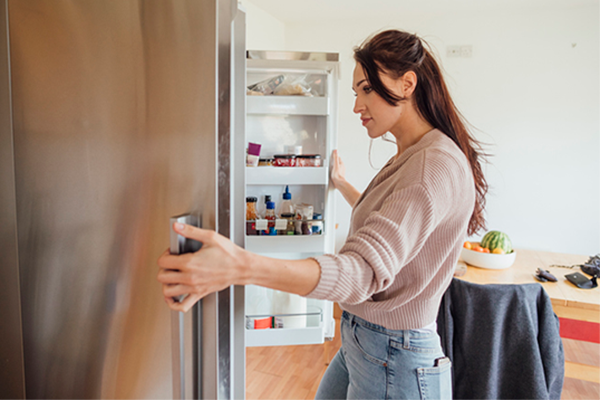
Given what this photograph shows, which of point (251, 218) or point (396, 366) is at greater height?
point (251, 218)

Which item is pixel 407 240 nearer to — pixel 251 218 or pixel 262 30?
pixel 251 218

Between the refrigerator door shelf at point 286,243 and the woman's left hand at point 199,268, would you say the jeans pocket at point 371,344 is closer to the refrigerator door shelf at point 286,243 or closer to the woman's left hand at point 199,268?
the woman's left hand at point 199,268

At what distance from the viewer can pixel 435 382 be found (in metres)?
0.86

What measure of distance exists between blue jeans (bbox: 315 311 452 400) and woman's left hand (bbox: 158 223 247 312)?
49cm

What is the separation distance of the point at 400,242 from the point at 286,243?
4.12 feet

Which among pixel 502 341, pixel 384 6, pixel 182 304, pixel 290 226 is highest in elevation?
pixel 384 6

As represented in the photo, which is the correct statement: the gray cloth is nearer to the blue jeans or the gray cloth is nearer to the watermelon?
the blue jeans

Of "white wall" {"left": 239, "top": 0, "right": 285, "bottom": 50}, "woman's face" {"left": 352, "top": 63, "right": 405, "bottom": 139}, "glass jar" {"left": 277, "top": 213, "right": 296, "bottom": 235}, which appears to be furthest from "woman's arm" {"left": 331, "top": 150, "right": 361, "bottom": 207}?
"white wall" {"left": 239, "top": 0, "right": 285, "bottom": 50}

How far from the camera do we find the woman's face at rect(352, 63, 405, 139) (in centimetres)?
90

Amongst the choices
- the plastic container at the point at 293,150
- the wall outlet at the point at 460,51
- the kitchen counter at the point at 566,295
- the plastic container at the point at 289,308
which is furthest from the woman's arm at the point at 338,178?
the wall outlet at the point at 460,51

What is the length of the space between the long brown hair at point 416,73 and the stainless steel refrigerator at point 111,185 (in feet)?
1.26

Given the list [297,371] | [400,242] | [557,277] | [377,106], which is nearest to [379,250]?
[400,242]

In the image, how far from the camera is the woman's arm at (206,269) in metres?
0.49

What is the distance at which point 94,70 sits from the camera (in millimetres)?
618
